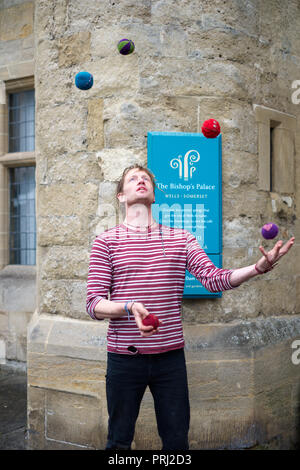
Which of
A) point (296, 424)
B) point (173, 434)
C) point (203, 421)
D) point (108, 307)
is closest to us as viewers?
point (108, 307)

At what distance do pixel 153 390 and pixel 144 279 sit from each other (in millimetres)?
502

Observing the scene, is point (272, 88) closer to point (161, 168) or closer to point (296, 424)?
point (161, 168)

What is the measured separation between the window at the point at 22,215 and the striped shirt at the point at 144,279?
338cm

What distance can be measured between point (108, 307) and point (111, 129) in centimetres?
171

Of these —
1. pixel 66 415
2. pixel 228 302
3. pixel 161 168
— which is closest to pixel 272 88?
pixel 161 168

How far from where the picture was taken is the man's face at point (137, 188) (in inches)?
85.4

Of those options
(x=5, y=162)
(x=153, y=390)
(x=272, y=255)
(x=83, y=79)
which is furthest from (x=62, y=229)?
(x=5, y=162)

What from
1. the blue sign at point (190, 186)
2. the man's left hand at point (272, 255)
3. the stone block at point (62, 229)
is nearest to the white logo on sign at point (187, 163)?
the blue sign at point (190, 186)

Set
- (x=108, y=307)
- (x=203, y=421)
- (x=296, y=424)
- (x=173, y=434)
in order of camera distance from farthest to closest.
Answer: (x=296, y=424) < (x=203, y=421) < (x=173, y=434) < (x=108, y=307)

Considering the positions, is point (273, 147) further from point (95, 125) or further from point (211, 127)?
point (211, 127)

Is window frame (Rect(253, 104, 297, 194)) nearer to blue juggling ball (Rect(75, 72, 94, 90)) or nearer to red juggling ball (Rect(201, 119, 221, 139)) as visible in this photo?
red juggling ball (Rect(201, 119, 221, 139))

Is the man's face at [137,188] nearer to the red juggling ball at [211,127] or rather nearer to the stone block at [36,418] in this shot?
the red juggling ball at [211,127]

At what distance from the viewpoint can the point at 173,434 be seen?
2.10 meters
